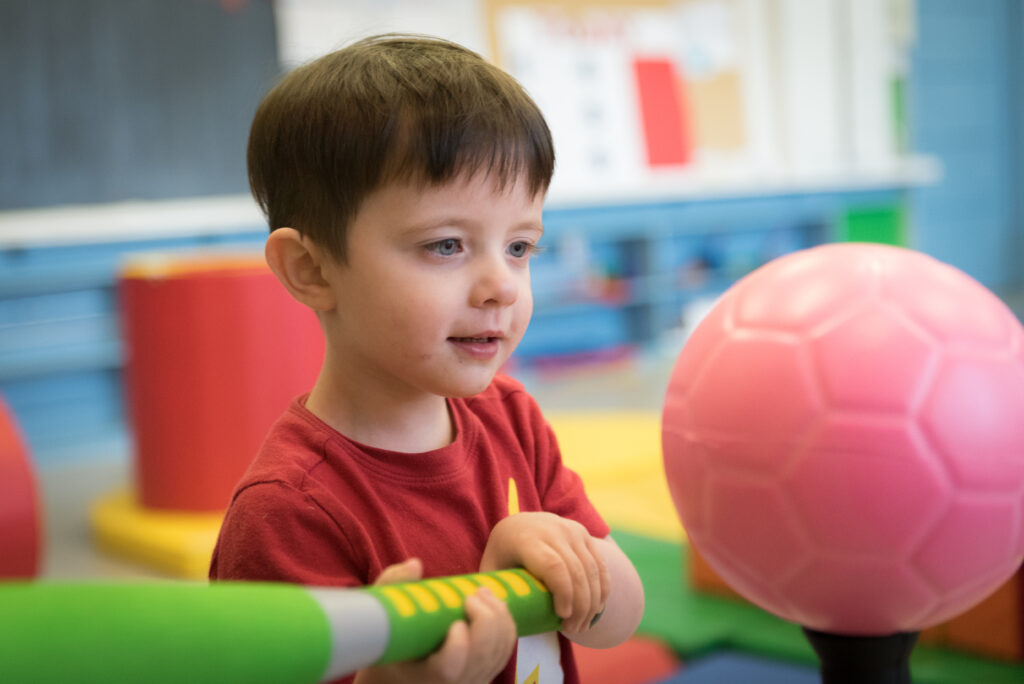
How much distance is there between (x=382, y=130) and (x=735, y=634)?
1130 millimetres

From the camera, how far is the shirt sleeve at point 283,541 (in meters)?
0.73

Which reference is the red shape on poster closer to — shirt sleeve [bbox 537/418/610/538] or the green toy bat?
shirt sleeve [bbox 537/418/610/538]

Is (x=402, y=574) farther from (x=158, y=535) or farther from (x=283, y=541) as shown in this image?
(x=158, y=535)

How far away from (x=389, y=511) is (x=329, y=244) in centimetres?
A: 20

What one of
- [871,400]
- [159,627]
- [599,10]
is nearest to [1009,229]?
[599,10]

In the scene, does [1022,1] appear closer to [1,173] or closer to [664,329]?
[664,329]

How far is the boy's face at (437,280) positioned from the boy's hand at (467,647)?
17cm

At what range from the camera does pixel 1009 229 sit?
8094mm

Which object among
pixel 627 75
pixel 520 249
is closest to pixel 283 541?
pixel 520 249

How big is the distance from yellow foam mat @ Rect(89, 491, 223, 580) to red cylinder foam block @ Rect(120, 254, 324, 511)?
6cm

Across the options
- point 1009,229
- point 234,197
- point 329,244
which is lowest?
point 1009,229

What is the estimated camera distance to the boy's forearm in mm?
830

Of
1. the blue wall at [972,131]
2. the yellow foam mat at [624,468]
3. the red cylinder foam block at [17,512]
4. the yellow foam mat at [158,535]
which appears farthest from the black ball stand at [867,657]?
the blue wall at [972,131]

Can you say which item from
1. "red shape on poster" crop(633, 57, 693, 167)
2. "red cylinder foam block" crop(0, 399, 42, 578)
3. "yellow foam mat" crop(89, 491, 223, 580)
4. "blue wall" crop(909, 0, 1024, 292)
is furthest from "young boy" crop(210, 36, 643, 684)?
"blue wall" crop(909, 0, 1024, 292)
